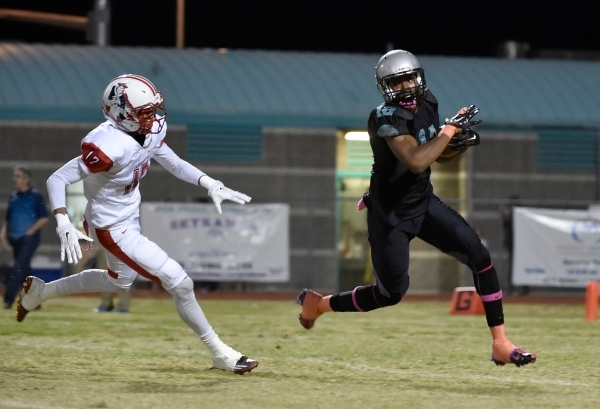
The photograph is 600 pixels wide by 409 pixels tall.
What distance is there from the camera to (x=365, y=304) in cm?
676

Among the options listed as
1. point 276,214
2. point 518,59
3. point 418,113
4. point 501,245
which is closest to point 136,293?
point 276,214

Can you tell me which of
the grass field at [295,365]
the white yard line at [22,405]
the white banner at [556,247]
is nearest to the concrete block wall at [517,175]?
the white banner at [556,247]

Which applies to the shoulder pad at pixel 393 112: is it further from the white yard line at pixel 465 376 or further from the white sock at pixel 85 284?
the white sock at pixel 85 284

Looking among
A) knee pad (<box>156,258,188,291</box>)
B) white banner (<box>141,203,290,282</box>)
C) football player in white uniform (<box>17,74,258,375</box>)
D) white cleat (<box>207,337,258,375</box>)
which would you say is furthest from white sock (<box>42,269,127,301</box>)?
white banner (<box>141,203,290,282</box>)

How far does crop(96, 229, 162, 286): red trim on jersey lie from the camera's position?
21.2ft

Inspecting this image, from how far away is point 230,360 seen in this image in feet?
21.3

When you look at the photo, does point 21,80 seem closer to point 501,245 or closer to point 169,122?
point 169,122

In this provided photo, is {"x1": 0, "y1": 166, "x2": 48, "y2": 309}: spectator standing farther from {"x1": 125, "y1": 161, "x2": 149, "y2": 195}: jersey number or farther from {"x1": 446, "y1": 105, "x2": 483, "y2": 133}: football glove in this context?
{"x1": 446, "y1": 105, "x2": 483, "y2": 133}: football glove

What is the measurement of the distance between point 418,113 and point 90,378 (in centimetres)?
254

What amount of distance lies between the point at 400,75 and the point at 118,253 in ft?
6.75

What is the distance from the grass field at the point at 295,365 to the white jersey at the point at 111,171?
102 centimetres

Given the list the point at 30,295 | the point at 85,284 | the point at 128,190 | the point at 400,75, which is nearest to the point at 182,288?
the point at 128,190

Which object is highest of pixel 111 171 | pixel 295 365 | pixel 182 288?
pixel 111 171

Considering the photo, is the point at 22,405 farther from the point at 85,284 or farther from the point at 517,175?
the point at 517,175
